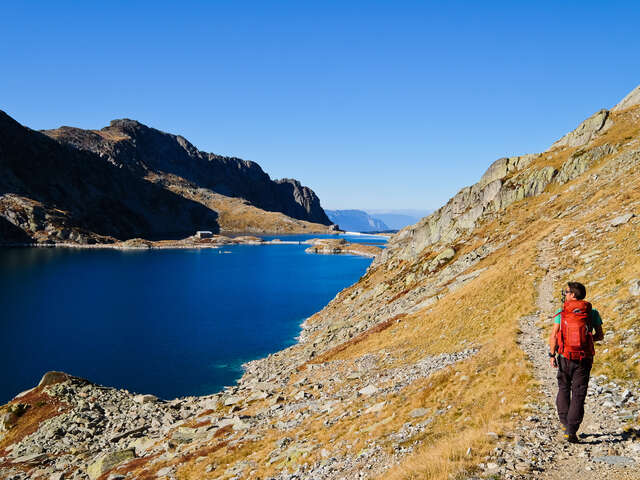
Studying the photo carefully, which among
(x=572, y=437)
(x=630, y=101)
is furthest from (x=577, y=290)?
(x=630, y=101)

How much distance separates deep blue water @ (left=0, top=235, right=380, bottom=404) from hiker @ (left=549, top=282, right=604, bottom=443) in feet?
169

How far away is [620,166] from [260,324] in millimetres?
70397

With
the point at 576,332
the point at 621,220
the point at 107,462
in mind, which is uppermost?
the point at 621,220

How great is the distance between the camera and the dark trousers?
10930 mm

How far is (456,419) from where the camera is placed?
15.5 metres

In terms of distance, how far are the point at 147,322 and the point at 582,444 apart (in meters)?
92.9

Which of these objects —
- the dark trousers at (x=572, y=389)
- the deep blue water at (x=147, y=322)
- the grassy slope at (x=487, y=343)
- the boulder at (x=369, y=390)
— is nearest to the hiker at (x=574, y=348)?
the dark trousers at (x=572, y=389)

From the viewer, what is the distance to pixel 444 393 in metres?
18.5

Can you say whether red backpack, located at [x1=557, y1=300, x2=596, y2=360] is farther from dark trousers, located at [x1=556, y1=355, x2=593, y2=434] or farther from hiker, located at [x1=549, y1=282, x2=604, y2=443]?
dark trousers, located at [x1=556, y1=355, x2=593, y2=434]

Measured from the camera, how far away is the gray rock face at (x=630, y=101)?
7119cm

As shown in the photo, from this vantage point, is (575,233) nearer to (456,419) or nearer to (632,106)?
(456,419)

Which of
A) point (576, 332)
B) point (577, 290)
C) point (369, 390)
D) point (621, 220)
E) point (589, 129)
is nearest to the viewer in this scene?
point (576, 332)

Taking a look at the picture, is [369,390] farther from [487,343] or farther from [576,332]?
[576,332]

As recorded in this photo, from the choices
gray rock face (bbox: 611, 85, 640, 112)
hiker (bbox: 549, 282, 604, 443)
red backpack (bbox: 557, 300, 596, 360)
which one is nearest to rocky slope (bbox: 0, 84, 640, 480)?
hiker (bbox: 549, 282, 604, 443)
